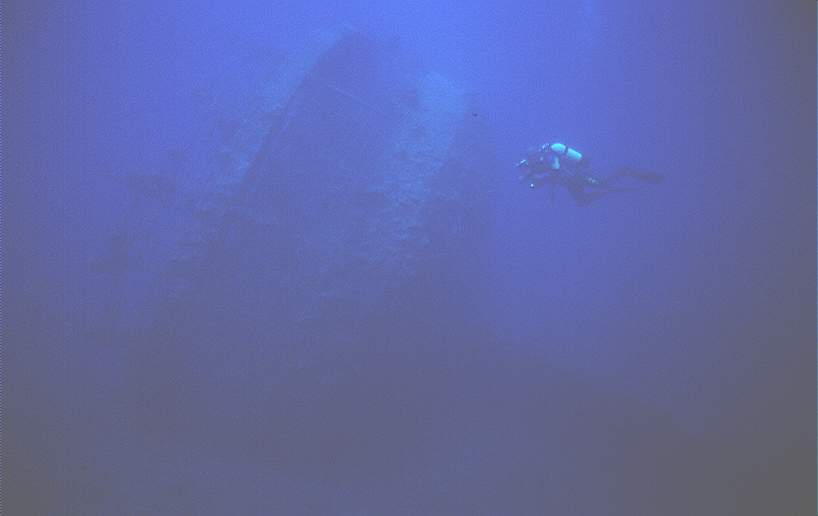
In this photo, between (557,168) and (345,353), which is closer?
(345,353)

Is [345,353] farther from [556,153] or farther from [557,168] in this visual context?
[556,153]

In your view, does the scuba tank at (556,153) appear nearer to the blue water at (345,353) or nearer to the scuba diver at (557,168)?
the scuba diver at (557,168)

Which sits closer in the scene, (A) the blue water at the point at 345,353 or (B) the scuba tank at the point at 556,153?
(A) the blue water at the point at 345,353

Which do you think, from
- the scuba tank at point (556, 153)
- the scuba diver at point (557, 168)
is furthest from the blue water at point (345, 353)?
the scuba tank at point (556, 153)

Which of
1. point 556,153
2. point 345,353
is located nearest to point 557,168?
point 556,153

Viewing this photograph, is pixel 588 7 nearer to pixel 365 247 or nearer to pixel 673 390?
pixel 673 390

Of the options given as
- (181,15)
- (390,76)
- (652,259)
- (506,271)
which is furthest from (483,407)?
(181,15)

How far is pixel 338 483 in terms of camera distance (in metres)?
6.69

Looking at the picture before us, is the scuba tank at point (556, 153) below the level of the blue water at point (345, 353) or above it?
above

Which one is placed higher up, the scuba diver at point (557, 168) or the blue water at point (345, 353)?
the scuba diver at point (557, 168)

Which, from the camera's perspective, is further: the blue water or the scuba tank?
the scuba tank

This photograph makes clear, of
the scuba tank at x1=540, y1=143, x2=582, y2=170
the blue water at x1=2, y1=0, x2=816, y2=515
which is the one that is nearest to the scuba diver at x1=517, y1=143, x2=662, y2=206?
the scuba tank at x1=540, y1=143, x2=582, y2=170

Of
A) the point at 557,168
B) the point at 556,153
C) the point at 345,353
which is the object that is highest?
the point at 556,153

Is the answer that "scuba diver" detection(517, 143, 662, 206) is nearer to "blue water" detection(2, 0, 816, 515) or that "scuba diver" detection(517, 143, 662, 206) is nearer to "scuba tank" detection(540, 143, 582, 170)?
"scuba tank" detection(540, 143, 582, 170)
